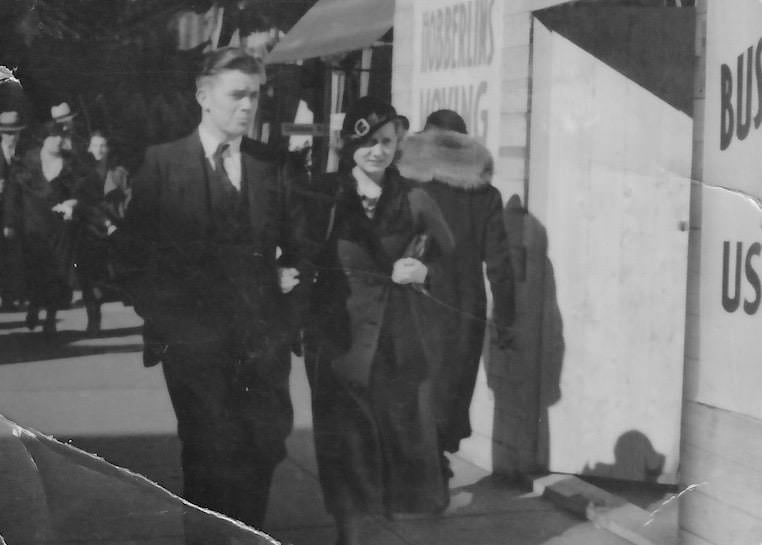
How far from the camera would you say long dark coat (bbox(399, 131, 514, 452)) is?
3.76 m

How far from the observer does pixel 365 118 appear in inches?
144

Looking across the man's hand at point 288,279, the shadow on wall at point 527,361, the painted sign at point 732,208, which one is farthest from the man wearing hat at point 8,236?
the painted sign at point 732,208

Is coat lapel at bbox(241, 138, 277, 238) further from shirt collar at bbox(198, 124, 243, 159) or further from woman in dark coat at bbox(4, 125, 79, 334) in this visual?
woman in dark coat at bbox(4, 125, 79, 334)

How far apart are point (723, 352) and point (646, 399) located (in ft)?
0.94

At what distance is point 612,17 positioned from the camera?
12.7 ft

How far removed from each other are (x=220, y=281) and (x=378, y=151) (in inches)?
23.6

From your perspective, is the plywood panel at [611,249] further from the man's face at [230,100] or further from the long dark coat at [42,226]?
the long dark coat at [42,226]

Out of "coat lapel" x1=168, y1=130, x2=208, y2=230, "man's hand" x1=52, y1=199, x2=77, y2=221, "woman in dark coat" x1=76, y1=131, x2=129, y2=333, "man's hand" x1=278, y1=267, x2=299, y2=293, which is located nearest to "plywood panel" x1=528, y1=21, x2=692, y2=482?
"man's hand" x1=278, y1=267, x2=299, y2=293

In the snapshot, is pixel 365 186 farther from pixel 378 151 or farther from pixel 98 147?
pixel 98 147

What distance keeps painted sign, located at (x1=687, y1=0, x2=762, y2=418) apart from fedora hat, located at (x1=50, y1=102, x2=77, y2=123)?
193 centimetres

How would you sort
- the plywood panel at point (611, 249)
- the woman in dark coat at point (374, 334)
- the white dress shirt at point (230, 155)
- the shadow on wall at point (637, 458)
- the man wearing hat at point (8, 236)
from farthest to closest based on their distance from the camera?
the shadow on wall at point (637, 458) → the plywood panel at point (611, 249) → the woman in dark coat at point (374, 334) → the white dress shirt at point (230, 155) → the man wearing hat at point (8, 236)

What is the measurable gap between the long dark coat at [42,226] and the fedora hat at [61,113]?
10 centimetres

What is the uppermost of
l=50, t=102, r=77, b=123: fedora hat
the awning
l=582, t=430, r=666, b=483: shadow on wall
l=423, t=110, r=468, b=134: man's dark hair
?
the awning

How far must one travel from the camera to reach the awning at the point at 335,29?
3598 mm
